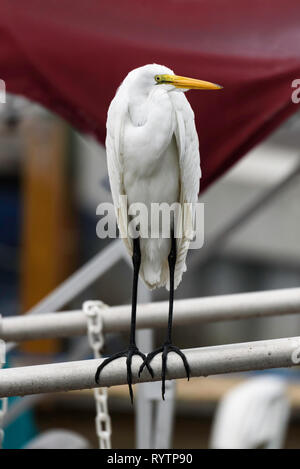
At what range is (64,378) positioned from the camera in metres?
0.50

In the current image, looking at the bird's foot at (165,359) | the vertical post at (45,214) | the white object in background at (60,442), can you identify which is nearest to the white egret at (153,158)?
the bird's foot at (165,359)

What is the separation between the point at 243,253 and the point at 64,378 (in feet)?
7.69

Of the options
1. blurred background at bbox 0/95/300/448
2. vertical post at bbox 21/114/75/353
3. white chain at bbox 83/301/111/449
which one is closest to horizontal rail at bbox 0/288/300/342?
white chain at bbox 83/301/111/449

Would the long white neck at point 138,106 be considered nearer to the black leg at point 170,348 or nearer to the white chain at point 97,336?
the black leg at point 170,348

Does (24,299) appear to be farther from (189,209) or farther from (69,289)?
(189,209)

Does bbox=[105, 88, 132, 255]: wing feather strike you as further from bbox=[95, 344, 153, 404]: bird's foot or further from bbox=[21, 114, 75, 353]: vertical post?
bbox=[21, 114, 75, 353]: vertical post

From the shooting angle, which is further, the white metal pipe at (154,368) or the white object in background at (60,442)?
the white object in background at (60,442)

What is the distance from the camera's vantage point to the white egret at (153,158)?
416 mm

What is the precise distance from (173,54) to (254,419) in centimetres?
80

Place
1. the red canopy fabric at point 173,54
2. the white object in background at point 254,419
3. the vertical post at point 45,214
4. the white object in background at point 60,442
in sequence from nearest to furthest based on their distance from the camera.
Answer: the red canopy fabric at point 173,54 → the white object in background at point 60,442 → the white object in background at point 254,419 → the vertical post at point 45,214

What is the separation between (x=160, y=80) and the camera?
406mm

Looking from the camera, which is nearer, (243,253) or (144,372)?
(144,372)
